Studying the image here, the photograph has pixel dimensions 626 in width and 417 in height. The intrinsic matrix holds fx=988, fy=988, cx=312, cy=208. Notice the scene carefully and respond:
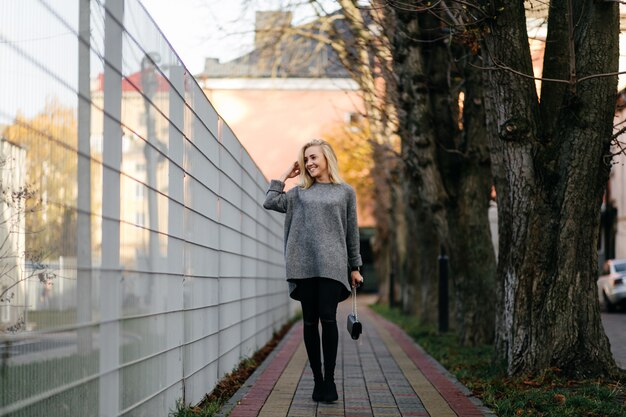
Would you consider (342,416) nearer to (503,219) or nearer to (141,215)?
(141,215)

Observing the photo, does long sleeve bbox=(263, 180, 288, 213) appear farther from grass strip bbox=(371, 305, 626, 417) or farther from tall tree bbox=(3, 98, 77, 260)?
tall tree bbox=(3, 98, 77, 260)

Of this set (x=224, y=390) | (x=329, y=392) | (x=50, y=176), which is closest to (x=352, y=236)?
(x=329, y=392)

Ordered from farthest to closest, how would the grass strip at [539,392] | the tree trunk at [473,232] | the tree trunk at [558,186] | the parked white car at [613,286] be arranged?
the parked white car at [613,286] < the tree trunk at [473,232] < the tree trunk at [558,186] < the grass strip at [539,392]

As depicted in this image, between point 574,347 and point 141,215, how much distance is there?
4.52m

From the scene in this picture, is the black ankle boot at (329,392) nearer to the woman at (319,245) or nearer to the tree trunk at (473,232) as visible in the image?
the woman at (319,245)

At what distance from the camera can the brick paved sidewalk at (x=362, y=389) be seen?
22.4 ft

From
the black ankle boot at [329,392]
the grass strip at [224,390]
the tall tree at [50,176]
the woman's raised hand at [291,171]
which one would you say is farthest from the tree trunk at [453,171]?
the tall tree at [50,176]

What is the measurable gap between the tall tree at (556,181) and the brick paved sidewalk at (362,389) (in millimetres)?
986

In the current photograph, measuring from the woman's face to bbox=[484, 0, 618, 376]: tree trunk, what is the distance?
1.90 metres

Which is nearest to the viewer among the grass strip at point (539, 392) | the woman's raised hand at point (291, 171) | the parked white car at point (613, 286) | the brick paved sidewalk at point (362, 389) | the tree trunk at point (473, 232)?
the grass strip at point (539, 392)

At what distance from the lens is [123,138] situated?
4.86 metres

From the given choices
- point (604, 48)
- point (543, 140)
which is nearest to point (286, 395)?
point (543, 140)

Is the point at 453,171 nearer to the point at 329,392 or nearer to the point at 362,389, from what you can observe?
the point at 362,389

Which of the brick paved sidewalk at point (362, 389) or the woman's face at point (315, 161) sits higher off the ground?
the woman's face at point (315, 161)
